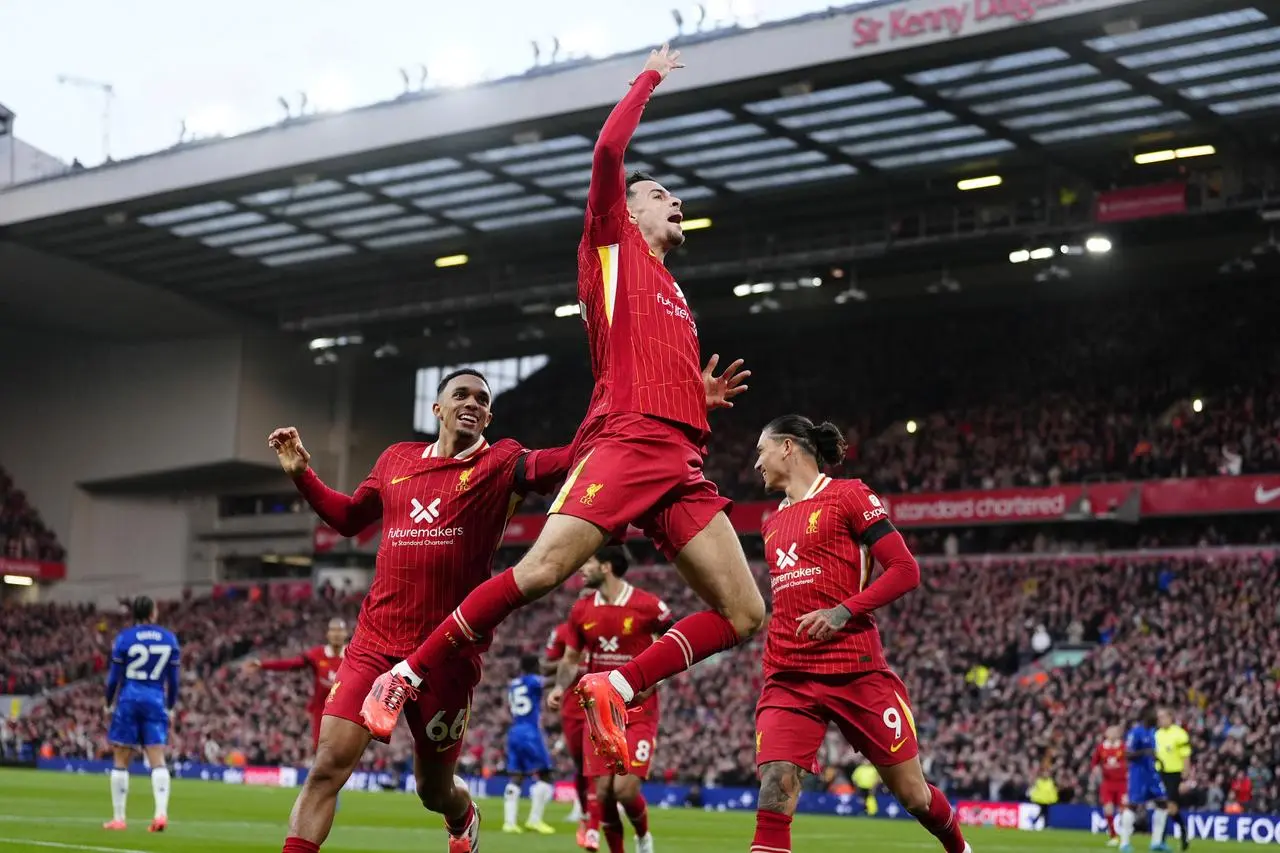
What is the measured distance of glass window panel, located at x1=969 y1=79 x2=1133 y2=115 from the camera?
106 ft

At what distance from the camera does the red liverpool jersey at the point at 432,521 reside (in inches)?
316

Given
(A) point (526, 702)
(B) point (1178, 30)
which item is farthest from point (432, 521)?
(B) point (1178, 30)

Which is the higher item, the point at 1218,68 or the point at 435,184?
the point at 435,184

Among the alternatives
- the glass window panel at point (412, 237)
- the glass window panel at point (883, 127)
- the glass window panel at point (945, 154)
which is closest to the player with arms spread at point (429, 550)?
the glass window panel at point (883, 127)

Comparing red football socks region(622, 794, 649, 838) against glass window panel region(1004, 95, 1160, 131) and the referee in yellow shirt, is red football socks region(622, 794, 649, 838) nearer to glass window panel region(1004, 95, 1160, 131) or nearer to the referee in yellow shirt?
the referee in yellow shirt

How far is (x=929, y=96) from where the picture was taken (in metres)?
A: 33.1

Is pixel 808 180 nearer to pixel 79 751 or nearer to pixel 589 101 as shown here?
pixel 589 101

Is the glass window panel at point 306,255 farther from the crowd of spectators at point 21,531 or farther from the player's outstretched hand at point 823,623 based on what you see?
the player's outstretched hand at point 823,623

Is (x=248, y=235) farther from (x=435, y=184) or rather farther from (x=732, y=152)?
(x=732, y=152)

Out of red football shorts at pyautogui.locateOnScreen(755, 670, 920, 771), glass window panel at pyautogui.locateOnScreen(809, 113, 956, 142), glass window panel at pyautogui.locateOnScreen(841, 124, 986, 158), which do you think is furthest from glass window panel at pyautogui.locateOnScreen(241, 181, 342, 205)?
red football shorts at pyautogui.locateOnScreen(755, 670, 920, 771)

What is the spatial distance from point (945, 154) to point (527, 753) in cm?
2056

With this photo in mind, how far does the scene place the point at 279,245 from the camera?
45.1 m

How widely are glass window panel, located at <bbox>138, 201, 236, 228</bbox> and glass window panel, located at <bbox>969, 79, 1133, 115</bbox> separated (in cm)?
1954

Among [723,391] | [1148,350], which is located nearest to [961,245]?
[1148,350]
